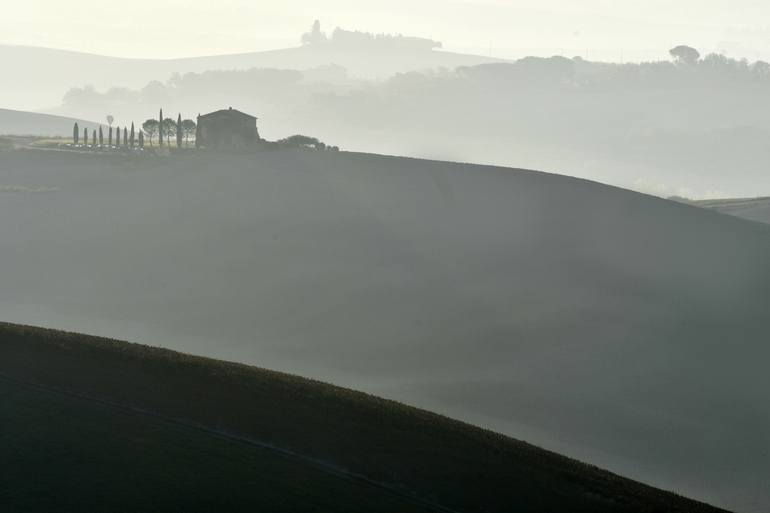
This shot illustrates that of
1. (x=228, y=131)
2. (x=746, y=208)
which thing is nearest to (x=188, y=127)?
(x=228, y=131)

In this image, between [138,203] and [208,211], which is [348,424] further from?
[138,203]

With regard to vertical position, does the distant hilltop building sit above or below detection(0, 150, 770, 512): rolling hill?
above

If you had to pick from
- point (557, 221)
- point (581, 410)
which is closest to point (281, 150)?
point (557, 221)

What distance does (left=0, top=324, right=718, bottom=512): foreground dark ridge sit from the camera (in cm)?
2823

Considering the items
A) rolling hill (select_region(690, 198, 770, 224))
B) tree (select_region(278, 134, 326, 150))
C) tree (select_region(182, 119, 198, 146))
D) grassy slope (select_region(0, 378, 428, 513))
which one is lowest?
grassy slope (select_region(0, 378, 428, 513))

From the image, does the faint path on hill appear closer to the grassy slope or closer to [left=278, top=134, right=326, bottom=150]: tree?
the grassy slope

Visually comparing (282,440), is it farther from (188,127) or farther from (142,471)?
(188,127)

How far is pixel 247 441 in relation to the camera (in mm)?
30781

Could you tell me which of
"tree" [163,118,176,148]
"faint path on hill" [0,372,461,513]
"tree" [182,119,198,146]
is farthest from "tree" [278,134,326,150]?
"faint path on hill" [0,372,461,513]

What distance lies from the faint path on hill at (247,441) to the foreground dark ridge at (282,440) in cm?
3

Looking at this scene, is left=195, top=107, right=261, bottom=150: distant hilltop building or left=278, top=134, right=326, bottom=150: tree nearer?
left=195, top=107, right=261, bottom=150: distant hilltop building

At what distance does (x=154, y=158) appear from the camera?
8681 cm

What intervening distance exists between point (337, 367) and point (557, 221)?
28408 mm

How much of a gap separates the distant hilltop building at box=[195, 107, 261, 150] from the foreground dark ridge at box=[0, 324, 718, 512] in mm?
53139
